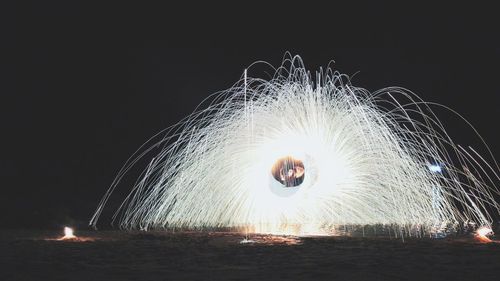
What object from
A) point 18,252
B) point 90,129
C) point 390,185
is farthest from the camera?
point 90,129

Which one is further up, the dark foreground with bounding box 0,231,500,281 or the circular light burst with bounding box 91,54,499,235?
the circular light burst with bounding box 91,54,499,235

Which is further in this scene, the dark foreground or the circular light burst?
the circular light burst

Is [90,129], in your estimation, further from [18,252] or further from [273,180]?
[18,252]

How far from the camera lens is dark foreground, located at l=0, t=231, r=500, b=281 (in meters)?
11.9

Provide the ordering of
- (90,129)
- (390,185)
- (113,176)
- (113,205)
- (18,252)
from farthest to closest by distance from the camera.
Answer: (90,129)
(113,176)
(113,205)
(390,185)
(18,252)

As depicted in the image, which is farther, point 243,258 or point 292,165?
point 292,165

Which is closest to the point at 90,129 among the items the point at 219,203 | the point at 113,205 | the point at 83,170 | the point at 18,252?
the point at 83,170

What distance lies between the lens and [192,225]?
22719 mm

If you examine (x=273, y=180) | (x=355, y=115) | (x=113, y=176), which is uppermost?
(x=113, y=176)

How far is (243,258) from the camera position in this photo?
14.0m

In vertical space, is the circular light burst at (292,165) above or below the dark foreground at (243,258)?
above

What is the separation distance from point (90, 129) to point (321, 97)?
4705 cm

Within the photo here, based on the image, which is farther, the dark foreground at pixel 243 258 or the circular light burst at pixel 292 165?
the circular light burst at pixel 292 165

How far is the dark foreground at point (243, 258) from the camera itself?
11.9m
